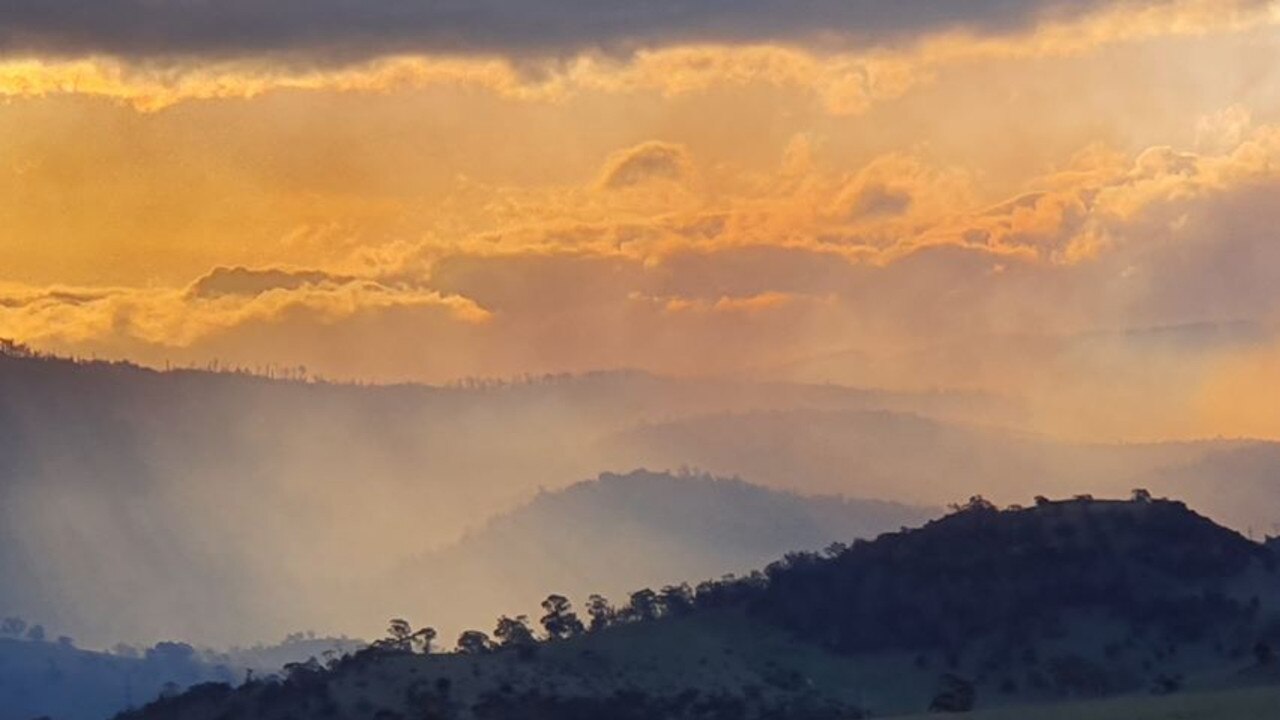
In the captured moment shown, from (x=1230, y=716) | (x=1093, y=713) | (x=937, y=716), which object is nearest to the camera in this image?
(x=1230, y=716)

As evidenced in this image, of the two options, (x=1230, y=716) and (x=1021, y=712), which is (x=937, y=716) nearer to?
(x=1021, y=712)

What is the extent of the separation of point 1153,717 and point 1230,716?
17.7 feet

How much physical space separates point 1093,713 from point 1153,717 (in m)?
11.2

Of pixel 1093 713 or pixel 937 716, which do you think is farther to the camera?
pixel 937 716

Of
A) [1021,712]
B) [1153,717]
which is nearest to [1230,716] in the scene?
[1153,717]

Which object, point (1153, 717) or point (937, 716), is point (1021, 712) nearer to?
point (937, 716)

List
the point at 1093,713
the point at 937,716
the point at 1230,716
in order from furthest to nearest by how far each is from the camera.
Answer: the point at 937,716, the point at 1093,713, the point at 1230,716

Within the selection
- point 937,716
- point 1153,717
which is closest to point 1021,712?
point 937,716

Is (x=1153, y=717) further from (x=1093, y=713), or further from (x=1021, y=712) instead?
(x=1021, y=712)

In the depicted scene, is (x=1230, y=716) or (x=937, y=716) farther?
(x=937, y=716)

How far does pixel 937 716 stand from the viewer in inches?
7810

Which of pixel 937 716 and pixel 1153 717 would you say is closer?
pixel 1153 717

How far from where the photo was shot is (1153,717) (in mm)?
173125

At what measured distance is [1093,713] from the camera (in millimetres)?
184125
